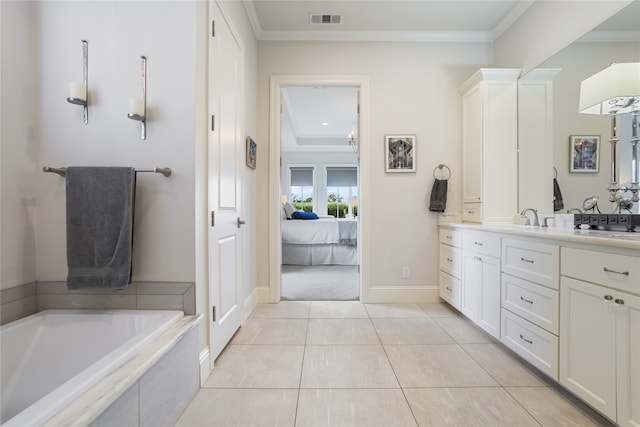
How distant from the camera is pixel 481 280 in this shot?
2.29 m

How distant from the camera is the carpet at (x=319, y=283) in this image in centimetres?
332

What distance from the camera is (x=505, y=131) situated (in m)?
2.71

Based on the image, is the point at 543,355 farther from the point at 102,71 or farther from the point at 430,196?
the point at 102,71

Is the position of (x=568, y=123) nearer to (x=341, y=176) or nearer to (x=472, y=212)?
(x=472, y=212)

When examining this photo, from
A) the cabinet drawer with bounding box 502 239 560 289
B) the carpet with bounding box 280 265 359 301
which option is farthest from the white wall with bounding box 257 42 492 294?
the cabinet drawer with bounding box 502 239 560 289

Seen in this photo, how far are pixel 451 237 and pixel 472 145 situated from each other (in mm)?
934

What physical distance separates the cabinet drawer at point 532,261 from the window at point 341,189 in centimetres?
672

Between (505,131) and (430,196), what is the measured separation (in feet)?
2.92

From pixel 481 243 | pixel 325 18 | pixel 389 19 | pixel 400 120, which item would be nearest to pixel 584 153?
pixel 481 243

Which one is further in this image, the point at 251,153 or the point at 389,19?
the point at 389,19

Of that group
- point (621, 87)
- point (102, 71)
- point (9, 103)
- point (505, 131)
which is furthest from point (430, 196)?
point (9, 103)

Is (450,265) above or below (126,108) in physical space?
below

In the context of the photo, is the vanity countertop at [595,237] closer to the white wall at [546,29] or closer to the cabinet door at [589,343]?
the cabinet door at [589,343]

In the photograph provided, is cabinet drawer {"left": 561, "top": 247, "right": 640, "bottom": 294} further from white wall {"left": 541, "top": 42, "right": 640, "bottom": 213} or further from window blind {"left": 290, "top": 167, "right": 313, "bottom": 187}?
window blind {"left": 290, "top": 167, "right": 313, "bottom": 187}
